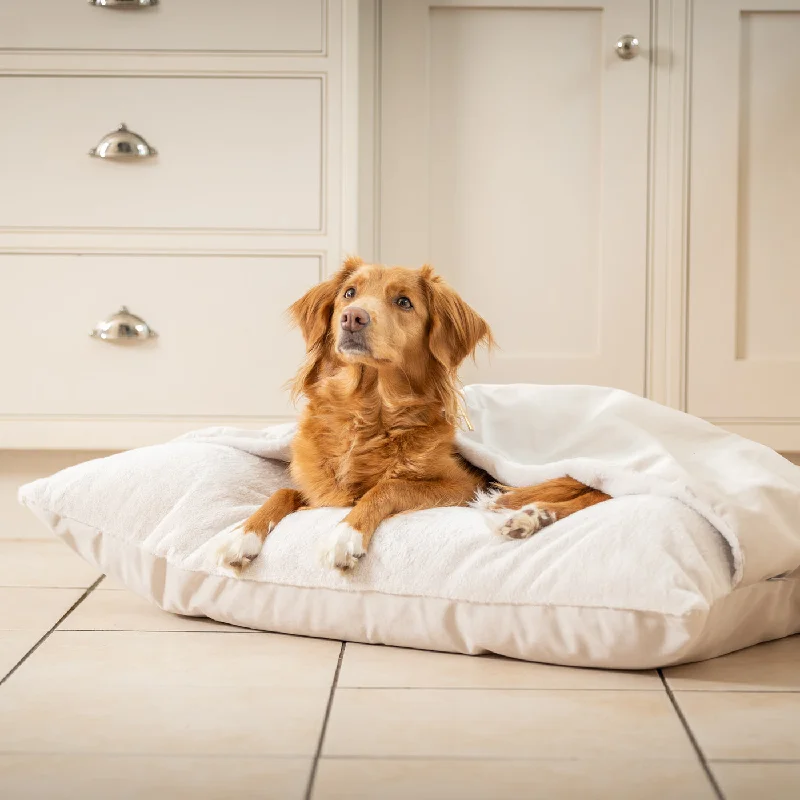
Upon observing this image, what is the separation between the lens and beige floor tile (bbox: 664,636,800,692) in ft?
4.82

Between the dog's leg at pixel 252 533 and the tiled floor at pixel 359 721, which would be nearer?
the tiled floor at pixel 359 721

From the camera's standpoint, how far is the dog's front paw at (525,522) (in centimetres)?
162

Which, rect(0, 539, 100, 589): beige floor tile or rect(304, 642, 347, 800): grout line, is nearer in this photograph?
rect(304, 642, 347, 800): grout line

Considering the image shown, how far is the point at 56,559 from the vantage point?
2.38 meters

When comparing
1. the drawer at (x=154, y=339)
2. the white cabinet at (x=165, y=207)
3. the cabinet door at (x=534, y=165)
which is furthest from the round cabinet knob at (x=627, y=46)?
the drawer at (x=154, y=339)

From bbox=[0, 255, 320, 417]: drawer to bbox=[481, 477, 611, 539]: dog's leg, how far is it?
2.91ft

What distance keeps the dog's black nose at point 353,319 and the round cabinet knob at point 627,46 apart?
4.81 ft

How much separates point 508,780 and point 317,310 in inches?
43.5

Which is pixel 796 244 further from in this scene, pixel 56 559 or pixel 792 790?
pixel 56 559

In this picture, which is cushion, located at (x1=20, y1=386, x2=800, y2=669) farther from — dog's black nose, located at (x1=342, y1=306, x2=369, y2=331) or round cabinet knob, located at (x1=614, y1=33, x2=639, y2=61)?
round cabinet knob, located at (x1=614, y1=33, x2=639, y2=61)

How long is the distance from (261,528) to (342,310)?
0.44 meters

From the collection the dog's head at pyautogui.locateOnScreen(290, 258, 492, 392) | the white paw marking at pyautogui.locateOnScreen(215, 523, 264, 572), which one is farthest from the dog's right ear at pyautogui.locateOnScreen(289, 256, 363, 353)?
the white paw marking at pyautogui.locateOnScreen(215, 523, 264, 572)

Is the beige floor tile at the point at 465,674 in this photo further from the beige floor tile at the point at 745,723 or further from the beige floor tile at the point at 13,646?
the beige floor tile at the point at 13,646

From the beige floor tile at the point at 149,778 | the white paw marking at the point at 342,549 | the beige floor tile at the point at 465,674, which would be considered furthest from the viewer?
the white paw marking at the point at 342,549
